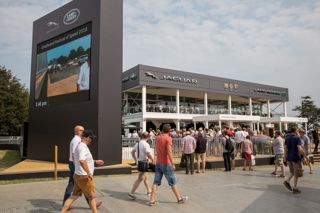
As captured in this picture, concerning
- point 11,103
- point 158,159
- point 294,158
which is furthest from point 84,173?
point 11,103

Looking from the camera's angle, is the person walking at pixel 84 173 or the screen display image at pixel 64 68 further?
the screen display image at pixel 64 68

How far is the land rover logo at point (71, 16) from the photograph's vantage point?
13961mm

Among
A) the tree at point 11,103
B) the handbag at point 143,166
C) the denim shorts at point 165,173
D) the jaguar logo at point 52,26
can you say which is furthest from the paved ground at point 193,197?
the tree at point 11,103

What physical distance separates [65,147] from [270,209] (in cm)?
1005

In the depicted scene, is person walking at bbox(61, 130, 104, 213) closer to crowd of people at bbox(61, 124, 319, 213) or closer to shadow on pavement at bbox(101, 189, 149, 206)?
crowd of people at bbox(61, 124, 319, 213)

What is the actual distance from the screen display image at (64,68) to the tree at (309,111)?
4914cm

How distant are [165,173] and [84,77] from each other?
8039 millimetres

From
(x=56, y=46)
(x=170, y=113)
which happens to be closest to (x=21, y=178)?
(x=56, y=46)

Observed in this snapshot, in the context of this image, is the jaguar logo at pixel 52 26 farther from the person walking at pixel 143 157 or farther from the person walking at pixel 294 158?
the person walking at pixel 294 158

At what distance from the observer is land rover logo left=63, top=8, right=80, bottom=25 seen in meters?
14.0

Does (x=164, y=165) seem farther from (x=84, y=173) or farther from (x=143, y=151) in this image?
(x=84, y=173)

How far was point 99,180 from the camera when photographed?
9656mm

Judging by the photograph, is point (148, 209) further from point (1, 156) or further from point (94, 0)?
point (1, 156)

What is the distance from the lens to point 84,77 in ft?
43.2
